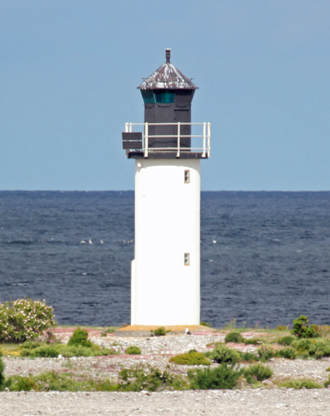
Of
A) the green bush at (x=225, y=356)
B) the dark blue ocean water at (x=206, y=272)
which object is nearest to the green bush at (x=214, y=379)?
the green bush at (x=225, y=356)

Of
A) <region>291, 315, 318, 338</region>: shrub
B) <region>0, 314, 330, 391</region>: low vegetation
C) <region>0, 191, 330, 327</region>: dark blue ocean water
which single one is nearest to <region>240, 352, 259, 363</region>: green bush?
<region>0, 314, 330, 391</region>: low vegetation

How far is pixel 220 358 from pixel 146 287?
674cm

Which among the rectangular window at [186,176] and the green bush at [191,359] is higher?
the rectangular window at [186,176]

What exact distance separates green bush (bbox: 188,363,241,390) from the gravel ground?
398mm

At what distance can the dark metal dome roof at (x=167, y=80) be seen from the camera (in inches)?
1235

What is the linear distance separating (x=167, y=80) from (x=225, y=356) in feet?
36.6

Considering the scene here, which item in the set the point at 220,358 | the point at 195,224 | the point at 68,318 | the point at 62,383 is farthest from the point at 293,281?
the point at 62,383

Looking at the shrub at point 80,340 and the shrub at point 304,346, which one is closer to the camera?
the shrub at point 304,346

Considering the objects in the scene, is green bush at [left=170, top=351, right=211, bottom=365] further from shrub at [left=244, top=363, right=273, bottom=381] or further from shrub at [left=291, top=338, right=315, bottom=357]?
shrub at [left=291, top=338, right=315, bottom=357]

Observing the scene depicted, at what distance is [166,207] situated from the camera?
31203mm

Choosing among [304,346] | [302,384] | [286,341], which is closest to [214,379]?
[302,384]

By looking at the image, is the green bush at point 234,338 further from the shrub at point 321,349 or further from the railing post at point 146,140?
the railing post at point 146,140

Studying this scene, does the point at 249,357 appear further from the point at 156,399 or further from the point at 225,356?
the point at 156,399

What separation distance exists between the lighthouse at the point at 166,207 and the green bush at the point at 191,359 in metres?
6.19
